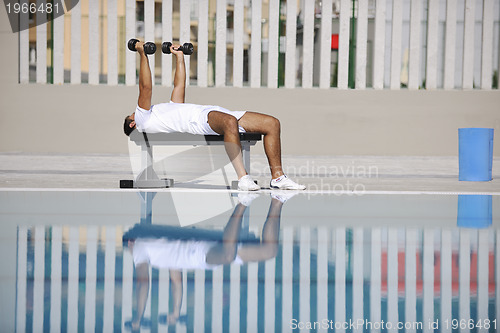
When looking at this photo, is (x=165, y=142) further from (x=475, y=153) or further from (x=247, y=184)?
(x=475, y=153)

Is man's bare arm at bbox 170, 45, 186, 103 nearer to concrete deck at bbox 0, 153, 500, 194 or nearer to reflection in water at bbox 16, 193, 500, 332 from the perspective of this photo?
concrete deck at bbox 0, 153, 500, 194

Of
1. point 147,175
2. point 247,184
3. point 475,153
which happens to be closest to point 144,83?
point 147,175

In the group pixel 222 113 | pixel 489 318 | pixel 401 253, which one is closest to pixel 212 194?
pixel 222 113

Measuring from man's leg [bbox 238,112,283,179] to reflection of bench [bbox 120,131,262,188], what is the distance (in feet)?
0.18

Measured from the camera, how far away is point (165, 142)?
4637mm

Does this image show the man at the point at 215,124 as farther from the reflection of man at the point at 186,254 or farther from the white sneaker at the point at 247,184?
the reflection of man at the point at 186,254

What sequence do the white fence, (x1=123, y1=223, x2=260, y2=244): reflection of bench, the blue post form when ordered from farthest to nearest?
the white fence < the blue post < (x1=123, y1=223, x2=260, y2=244): reflection of bench

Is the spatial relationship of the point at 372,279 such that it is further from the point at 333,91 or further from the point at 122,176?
the point at 333,91

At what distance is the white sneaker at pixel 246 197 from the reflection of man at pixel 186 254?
1099 mm

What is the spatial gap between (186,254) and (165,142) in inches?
101

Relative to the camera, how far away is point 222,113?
14.5ft

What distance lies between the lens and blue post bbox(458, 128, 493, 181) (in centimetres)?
545

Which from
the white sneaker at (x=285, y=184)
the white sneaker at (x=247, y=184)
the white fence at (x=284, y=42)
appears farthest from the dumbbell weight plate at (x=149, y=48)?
the white fence at (x=284, y=42)

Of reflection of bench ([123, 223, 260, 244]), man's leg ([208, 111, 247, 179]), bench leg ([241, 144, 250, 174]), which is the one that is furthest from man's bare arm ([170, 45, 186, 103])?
reflection of bench ([123, 223, 260, 244])
